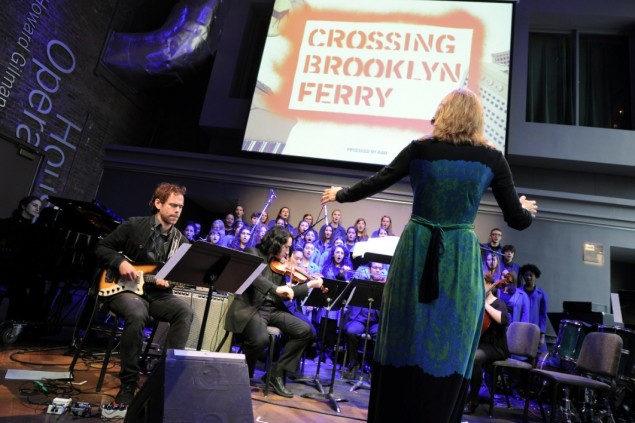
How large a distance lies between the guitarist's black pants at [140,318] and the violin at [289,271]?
1.01 m

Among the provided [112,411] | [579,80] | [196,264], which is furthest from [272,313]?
[579,80]

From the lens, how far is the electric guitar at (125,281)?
340cm

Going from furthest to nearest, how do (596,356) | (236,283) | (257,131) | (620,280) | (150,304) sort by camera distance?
(620,280)
(257,131)
(596,356)
(150,304)
(236,283)

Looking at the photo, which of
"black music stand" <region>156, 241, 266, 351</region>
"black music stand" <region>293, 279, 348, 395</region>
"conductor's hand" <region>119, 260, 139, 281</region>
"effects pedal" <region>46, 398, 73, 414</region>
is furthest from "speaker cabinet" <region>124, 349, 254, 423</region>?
"black music stand" <region>293, 279, 348, 395</region>

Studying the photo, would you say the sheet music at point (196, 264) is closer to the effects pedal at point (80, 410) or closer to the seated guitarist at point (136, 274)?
the seated guitarist at point (136, 274)

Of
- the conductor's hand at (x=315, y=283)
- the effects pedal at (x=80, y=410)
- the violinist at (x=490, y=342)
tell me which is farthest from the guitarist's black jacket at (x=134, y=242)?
the violinist at (x=490, y=342)

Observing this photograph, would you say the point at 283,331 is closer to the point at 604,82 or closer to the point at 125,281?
the point at 125,281

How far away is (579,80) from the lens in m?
10.8

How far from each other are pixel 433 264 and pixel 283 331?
3.04m

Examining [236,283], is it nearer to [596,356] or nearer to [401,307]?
[401,307]

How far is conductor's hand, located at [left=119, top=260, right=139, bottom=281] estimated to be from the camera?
321cm

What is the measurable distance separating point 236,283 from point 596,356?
3.45 metres

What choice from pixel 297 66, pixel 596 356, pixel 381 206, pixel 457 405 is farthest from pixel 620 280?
pixel 457 405

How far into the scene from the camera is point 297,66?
9.88 meters
